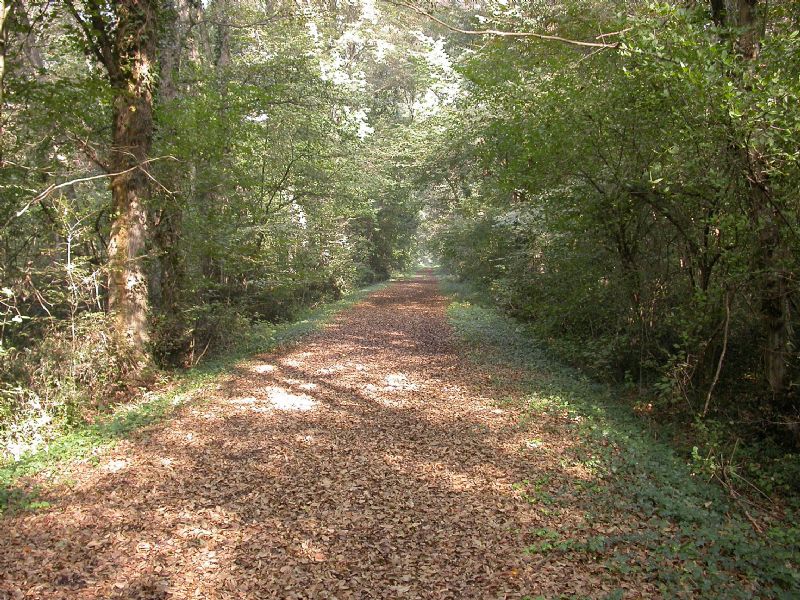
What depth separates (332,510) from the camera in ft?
16.2

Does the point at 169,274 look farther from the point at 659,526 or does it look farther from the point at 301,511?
the point at 659,526

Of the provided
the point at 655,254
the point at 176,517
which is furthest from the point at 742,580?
the point at 655,254

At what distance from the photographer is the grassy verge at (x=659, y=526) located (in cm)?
385

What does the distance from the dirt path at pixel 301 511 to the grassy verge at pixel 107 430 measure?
271mm

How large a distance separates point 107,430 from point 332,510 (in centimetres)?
357

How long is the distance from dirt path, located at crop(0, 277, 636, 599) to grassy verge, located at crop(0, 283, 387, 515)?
0.27m

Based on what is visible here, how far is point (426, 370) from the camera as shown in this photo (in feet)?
33.7

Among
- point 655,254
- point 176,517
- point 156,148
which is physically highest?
point 156,148

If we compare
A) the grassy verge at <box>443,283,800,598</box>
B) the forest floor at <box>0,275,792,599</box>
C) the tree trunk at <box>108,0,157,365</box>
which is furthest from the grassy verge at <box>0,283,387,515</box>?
the grassy verge at <box>443,283,800,598</box>

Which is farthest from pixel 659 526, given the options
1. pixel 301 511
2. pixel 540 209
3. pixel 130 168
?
pixel 130 168

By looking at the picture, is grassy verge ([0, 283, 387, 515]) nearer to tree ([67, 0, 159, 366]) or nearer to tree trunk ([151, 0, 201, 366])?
tree trunk ([151, 0, 201, 366])

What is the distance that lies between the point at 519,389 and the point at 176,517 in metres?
5.75

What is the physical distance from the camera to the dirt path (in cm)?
388

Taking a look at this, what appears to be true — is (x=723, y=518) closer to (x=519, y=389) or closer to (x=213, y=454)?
(x=519, y=389)
